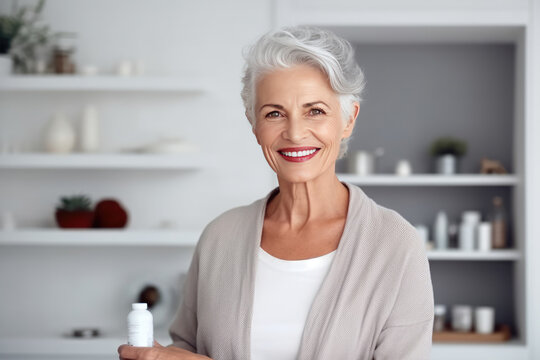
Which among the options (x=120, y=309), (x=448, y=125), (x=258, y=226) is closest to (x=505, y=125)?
(x=448, y=125)

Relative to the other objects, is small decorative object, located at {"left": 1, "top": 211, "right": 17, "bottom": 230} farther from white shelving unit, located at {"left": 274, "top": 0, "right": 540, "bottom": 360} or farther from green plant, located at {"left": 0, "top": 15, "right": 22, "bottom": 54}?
white shelving unit, located at {"left": 274, "top": 0, "right": 540, "bottom": 360}

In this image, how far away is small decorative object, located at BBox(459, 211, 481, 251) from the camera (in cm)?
399

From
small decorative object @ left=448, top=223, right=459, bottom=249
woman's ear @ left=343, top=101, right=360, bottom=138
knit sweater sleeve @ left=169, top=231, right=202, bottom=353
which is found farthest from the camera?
small decorative object @ left=448, top=223, right=459, bottom=249

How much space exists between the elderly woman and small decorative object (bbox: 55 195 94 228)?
220 cm

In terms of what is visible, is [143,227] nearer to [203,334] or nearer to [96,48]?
[96,48]

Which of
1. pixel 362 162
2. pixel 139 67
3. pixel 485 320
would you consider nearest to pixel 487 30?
pixel 362 162

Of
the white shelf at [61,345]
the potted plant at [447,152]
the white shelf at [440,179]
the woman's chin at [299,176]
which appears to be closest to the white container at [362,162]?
the white shelf at [440,179]

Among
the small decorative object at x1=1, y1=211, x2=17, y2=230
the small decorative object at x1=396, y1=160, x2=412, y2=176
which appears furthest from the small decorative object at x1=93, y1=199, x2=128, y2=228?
the small decorative object at x1=396, y1=160, x2=412, y2=176

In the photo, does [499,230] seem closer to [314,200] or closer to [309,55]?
[314,200]

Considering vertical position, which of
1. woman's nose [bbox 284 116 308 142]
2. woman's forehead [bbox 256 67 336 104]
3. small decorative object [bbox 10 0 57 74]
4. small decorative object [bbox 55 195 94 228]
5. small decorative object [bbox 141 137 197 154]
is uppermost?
small decorative object [bbox 10 0 57 74]

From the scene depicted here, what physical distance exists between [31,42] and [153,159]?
921 millimetres

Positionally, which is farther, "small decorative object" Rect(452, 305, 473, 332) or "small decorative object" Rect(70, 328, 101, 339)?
"small decorative object" Rect(452, 305, 473, 332)

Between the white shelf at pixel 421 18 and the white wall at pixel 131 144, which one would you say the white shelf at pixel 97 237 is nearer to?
the white wall at pixel 131 144

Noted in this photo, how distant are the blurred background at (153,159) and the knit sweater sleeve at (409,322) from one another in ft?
7.75
